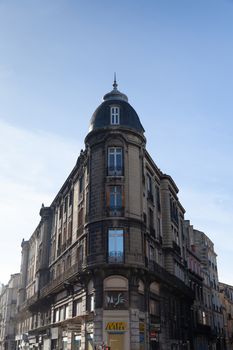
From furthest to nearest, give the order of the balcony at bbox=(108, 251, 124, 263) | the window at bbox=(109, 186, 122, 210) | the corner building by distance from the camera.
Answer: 1. the window at bbox=(109, 186, 122, 210)
2. the balcony at bbox=(108, 251, 124, 263)
3. the corner building

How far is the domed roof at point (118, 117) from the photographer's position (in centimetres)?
3503

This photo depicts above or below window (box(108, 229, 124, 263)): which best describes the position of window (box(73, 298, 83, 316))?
below

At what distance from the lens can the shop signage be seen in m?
28.9

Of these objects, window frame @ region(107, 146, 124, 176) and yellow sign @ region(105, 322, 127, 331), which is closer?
yellow sign @ region(105, 322, 127, 331)

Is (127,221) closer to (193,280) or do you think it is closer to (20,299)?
(193,280)

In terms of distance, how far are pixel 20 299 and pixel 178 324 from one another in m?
35.5

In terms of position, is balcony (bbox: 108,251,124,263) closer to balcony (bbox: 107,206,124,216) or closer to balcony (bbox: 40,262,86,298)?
balcony (bbox: 40,262,86,298)

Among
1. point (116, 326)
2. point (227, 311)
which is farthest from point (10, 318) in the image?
point (116, 326)

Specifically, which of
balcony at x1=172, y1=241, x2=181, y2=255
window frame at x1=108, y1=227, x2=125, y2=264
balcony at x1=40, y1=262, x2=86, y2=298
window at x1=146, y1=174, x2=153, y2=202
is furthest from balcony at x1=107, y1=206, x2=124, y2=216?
balcony at x1=172, y1=241, x2=181, y2=255

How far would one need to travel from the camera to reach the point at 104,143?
3431cm

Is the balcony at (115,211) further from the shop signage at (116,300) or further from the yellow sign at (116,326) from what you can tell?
the yellow sign at (116,326)

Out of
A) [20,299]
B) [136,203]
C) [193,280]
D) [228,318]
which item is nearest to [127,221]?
[136,203]

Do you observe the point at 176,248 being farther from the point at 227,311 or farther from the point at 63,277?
the point at 227,311

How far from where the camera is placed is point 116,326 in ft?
93.0
